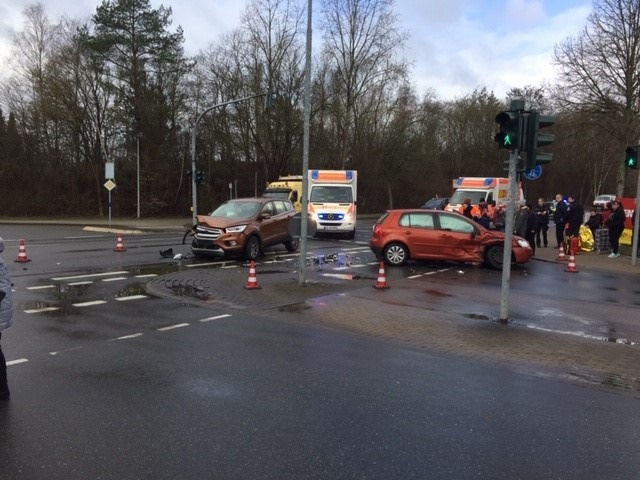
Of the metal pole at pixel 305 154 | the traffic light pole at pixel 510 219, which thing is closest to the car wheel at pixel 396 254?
the metal pole at pixel 305 154

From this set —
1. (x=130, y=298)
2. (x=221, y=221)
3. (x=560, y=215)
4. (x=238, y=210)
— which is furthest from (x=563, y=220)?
(x=130, y=298)

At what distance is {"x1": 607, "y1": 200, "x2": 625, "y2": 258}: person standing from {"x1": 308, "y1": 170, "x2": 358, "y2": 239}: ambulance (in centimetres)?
984

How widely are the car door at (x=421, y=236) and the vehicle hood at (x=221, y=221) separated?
449cm

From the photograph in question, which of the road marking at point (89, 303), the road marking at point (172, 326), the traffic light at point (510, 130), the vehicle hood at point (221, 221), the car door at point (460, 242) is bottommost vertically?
the road marking at point (172, 326)

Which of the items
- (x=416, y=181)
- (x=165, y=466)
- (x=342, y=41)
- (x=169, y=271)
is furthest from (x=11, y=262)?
(x=416, y=181)

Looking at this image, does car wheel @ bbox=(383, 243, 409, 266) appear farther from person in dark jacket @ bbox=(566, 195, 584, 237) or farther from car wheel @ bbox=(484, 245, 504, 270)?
person in dark jacket @ bbox=(566, 195, 584, 237)

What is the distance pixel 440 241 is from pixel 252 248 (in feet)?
17.4

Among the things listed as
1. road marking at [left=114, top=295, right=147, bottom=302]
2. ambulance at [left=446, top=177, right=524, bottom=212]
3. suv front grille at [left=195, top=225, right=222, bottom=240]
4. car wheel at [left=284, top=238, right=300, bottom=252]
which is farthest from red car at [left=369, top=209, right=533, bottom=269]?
ambulance at [left=446, top=177, right=524, bottom=212]

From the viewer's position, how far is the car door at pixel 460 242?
578 inches

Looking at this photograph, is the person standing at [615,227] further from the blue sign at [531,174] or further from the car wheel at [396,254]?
the car wheel at [396,254]

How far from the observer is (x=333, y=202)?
2403 centimetres

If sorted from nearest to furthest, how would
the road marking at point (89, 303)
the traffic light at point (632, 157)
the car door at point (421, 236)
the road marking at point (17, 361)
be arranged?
the road marking at point (17, 361) < the road marking at point (89, 303) < the car door at point (421, 236) < the traffic light at point (632, 157)

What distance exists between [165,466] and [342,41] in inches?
1803

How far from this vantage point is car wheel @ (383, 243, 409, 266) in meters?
15.0
